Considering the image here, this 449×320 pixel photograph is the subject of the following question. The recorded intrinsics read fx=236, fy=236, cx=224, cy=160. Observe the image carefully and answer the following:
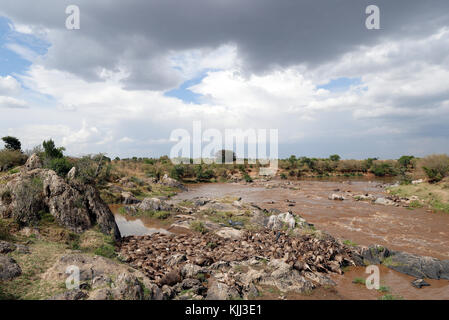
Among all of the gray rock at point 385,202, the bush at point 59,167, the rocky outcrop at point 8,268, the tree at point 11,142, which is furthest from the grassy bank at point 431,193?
the tree at point 11,142

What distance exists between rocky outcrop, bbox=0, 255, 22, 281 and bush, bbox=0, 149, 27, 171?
2751 cm

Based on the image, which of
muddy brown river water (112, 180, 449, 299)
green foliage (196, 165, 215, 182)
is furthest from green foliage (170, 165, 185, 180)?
muddy brown river water (112, 180, 449, 299)

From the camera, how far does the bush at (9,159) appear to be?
27.3m

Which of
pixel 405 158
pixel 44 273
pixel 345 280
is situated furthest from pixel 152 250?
pixel 405 158

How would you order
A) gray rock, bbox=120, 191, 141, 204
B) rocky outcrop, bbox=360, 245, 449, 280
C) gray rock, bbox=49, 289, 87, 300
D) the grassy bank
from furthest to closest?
the grassy bank
gray rock, bbox=120, 191, 141, 204
rocky outcrop, bbox=360, 245, 449, 280
gray rock, bbox=49, 289, 87, 300

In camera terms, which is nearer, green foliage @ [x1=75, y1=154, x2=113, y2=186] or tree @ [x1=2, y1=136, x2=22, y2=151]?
green foliage @ [x1=75, y1=154, x2=113, y2=186]

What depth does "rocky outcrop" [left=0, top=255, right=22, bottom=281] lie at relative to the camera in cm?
645

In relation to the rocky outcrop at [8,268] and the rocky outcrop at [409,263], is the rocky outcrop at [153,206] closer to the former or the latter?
the rocky outcrop at [8,268]

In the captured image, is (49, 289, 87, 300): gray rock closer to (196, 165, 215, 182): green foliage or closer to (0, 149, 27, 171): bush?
(0, 149, 27, 171): bush

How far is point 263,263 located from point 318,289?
2254mm

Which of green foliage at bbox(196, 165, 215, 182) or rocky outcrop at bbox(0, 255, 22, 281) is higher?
green foliage at bbox(196, 165, 215, 182)

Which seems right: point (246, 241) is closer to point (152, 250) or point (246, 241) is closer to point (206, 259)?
point (206, 259)

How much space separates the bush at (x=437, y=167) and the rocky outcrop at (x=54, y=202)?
135 feet
